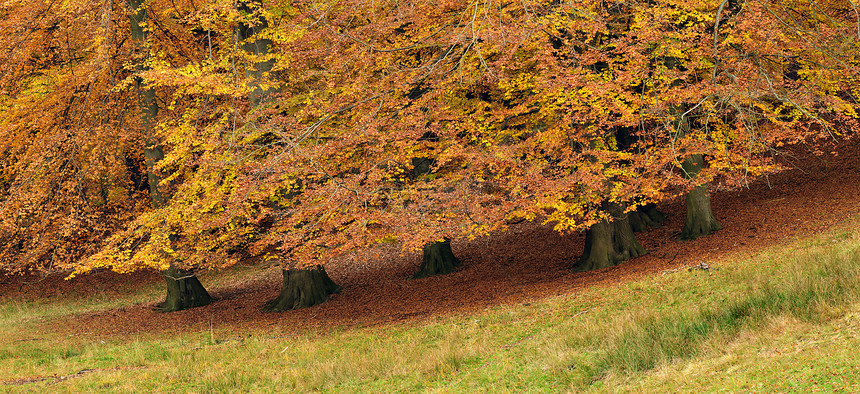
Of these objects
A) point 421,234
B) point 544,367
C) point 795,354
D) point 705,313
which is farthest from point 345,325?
point 795,354

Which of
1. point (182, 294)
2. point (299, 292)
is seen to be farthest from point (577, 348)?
point (182, 294)

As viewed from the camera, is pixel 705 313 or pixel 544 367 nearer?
pixel 544 367

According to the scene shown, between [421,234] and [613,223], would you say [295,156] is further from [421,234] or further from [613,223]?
[613,223]

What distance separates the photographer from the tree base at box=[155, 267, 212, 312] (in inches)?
782

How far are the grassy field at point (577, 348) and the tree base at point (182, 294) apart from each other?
557cm

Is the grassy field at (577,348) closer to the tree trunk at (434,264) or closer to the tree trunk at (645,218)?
the tree trunk at (645,218)

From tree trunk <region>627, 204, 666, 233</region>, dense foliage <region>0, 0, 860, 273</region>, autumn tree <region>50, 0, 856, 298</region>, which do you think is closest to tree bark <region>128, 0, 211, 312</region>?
dense foliage <region>0, 0, 860, 273</region>

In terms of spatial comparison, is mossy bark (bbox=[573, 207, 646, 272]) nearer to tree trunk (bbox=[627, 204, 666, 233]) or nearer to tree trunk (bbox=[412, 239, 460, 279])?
tree trunk (bbox=[627, 204, 666, 233])

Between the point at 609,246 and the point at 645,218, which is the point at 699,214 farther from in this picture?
the point at 645,218

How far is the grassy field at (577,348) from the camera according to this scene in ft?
20.3

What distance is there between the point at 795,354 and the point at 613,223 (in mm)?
11160

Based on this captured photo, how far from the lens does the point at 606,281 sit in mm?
14062

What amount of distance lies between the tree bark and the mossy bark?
10.3 meters

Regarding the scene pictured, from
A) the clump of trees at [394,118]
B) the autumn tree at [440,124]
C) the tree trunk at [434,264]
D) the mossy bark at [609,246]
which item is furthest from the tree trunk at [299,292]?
the mossy bark at [609,246]
